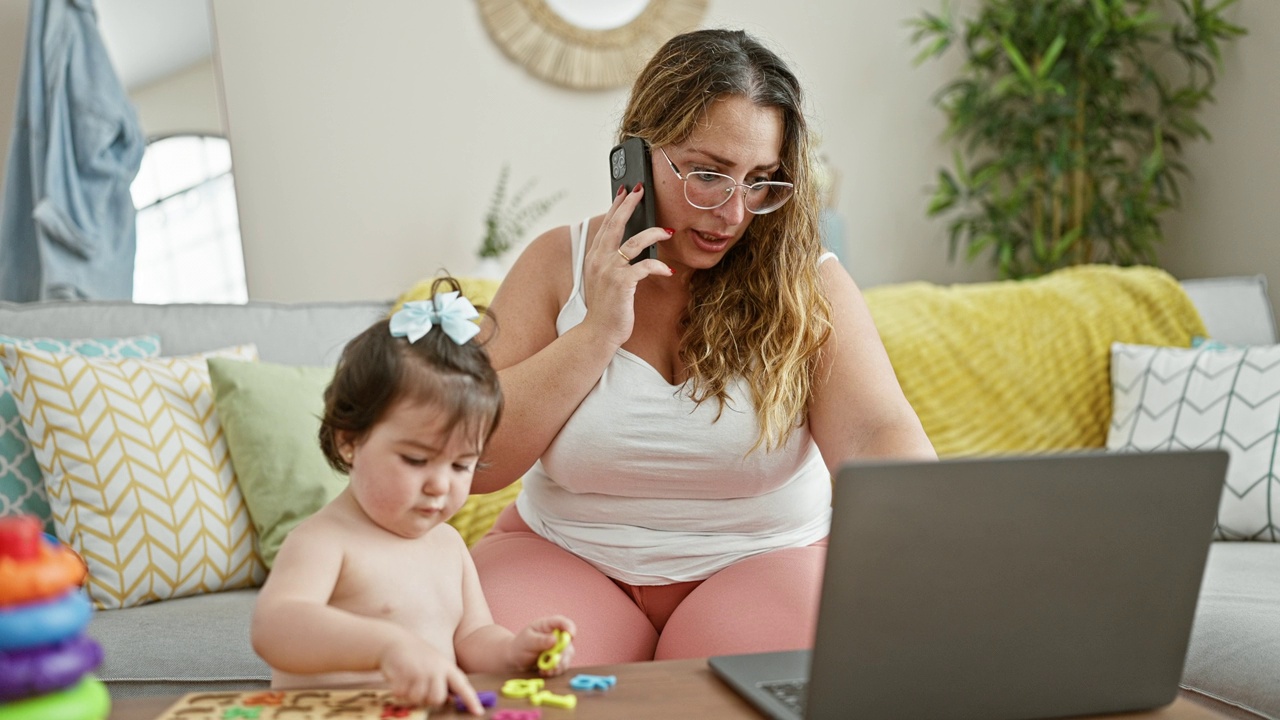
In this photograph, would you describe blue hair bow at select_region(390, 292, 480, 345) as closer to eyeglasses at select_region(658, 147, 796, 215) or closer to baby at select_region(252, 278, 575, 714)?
baby at select_region(252, 278, 575, 714)

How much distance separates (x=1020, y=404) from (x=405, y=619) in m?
1.57

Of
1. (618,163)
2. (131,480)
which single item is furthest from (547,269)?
(131,480)

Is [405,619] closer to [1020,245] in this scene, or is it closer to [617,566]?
[617,566]

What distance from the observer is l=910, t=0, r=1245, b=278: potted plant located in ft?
10.0

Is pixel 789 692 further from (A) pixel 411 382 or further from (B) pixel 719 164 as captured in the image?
(B) pixel 719 164

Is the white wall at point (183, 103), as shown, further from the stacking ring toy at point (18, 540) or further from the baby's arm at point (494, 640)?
the stacking ring toy at point (18, 540)

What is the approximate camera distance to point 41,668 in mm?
547

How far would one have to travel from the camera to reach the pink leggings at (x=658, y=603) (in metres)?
1.17

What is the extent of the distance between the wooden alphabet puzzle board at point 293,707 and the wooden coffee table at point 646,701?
2 cm

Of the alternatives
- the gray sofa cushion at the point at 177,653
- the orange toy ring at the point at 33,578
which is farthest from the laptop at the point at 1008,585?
the gray sofa cushion at the point at 177,653

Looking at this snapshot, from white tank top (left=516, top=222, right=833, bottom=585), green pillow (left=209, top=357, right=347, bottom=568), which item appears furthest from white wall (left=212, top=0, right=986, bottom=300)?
white tank top (left=516, top=222, right=833, bottom=585)

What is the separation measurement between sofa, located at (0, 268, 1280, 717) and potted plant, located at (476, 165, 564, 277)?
80cm

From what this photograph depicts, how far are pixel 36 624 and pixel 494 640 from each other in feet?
1.62

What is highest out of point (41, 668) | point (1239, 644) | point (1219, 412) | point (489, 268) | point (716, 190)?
point (716, 190)
